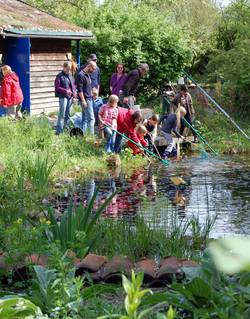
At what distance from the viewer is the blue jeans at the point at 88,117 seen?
16.6 m

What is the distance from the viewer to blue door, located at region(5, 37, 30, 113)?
20.7 m

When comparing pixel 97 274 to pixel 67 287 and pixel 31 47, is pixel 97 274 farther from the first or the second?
pixel 31 47

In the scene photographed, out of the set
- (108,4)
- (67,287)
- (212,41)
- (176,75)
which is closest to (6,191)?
(67,287)

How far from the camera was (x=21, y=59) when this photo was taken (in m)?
20.9

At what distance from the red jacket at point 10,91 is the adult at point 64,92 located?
4.11ft

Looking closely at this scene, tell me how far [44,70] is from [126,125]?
22.9 feet

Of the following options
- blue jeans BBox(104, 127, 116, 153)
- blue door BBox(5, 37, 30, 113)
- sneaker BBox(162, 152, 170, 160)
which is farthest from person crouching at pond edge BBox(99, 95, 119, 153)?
blue door BBox(5, 37, 30, 113)

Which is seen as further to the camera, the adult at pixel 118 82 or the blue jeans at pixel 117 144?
the adult at pixel 118 82

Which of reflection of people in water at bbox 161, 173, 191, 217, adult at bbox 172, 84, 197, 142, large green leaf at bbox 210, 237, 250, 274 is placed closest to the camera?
large green leaf at bbox 210, 237, 250, 274

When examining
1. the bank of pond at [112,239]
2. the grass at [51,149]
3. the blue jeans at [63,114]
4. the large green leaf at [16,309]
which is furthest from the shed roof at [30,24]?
the large green leaf at [16,309]

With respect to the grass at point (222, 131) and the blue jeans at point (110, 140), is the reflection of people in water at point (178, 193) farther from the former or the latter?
the grass at point (222, 131)

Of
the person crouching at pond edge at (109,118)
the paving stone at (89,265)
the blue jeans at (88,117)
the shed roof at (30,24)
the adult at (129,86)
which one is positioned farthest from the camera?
the shed roof at (30,24)

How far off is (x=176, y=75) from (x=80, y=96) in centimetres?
1153

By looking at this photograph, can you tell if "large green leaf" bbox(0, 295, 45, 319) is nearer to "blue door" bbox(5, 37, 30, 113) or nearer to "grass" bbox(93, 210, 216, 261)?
"grass" bbox(93, 210, 216, 261)
